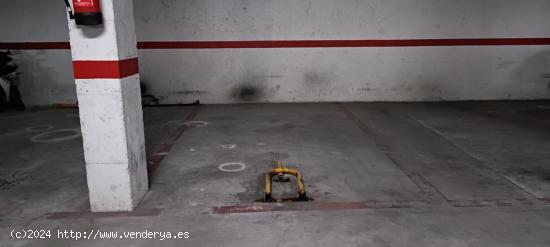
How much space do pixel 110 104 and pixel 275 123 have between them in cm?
350

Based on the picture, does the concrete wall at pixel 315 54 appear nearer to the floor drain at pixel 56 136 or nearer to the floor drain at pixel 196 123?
the floor drain at pixel 196 123

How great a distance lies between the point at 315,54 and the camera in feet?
25.8

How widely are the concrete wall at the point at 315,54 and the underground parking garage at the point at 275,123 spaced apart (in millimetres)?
28

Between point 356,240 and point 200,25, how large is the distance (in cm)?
597

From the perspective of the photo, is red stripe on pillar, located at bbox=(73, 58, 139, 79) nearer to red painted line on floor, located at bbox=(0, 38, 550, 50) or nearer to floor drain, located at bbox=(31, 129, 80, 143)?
floor drain, located at bbox=(31, 129, 80, 143)

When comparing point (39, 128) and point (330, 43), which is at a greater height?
point (330, 43)

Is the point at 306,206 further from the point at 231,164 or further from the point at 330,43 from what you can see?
the point at 330,43

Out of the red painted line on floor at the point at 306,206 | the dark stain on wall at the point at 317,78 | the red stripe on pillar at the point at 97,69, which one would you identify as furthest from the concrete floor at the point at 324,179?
the dark stain on wall at the point at 317,78

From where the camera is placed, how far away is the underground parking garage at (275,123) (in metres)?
3.00

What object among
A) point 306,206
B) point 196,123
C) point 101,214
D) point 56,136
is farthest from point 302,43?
point 101,214

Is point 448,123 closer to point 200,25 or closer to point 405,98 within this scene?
point 405,98

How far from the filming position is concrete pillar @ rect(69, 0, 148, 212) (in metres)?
2.94

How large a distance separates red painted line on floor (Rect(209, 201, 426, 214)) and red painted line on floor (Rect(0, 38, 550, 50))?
4.93 m

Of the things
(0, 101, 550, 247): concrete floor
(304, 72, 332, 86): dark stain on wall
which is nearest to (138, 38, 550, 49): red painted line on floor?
(304, 72, 332, 86): dark stain on wall
